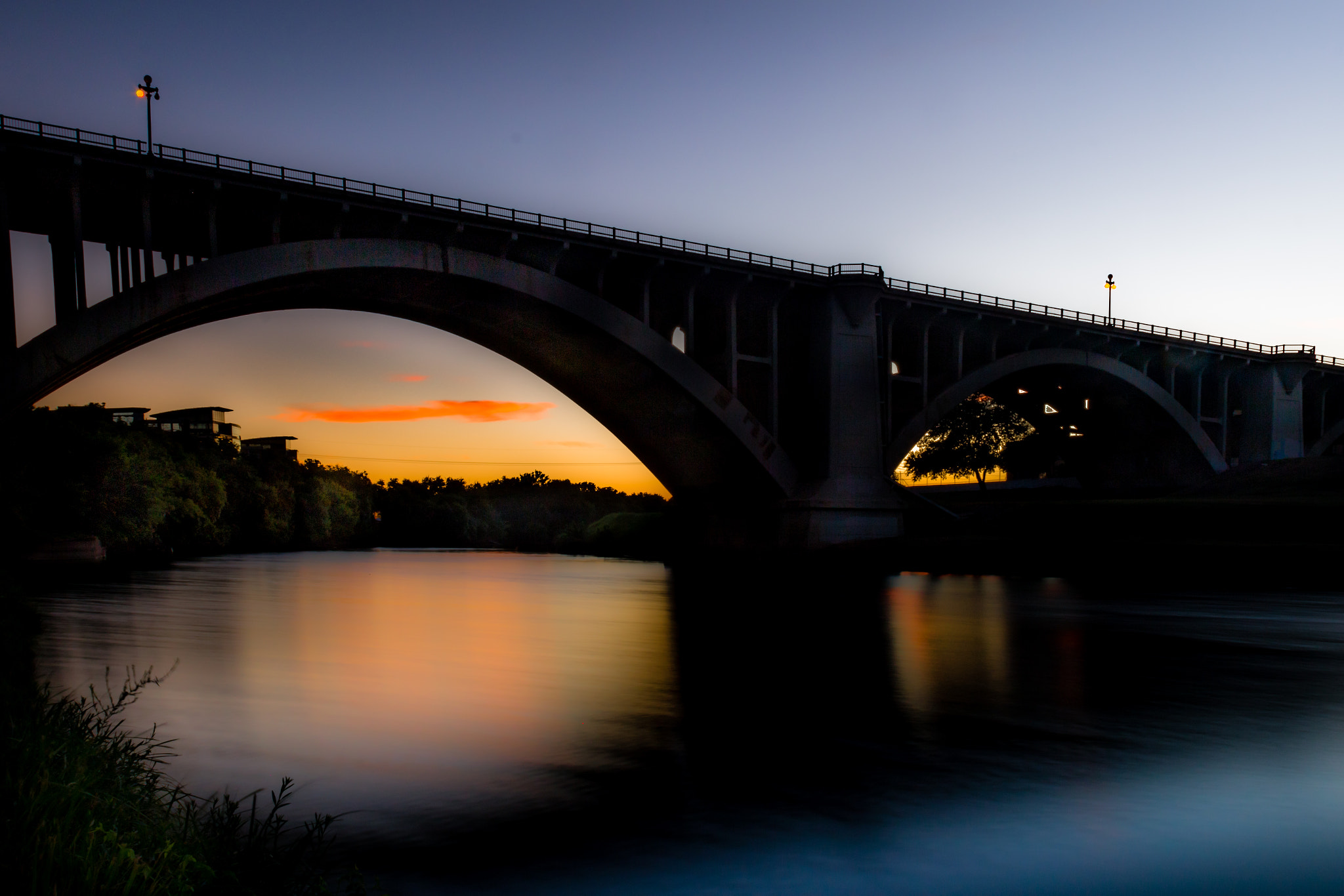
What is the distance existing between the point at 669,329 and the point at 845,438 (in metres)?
12.2

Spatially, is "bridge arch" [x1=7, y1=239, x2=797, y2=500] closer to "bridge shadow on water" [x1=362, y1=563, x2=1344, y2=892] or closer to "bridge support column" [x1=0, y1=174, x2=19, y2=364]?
"bridge support column" [x1=0, y1=174, x2=19, y2=364]

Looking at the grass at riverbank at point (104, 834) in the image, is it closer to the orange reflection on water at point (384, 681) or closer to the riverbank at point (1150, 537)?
the orange reflection on water at point (384, 681)

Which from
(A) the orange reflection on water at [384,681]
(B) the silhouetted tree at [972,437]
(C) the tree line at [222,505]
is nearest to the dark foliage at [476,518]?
(C) the tree line at [222,505]

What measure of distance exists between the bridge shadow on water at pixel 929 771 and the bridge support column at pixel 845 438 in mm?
27484

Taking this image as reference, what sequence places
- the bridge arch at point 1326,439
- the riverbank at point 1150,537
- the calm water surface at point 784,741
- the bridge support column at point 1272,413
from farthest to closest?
the bridge arch at point 1326,439
the bridge support column at point 1272,413
the riverbank at point 1150,537
the calm water surface at point 784,741

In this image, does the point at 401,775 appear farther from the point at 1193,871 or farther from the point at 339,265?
the point at 339,265

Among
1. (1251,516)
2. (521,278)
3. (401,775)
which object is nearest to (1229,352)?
(1251,516)

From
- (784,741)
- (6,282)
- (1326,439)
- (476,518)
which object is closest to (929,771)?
(784,741)

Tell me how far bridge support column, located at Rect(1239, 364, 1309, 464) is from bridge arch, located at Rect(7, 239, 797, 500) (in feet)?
160

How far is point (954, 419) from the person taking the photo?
286 ft

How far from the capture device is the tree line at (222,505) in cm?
5684

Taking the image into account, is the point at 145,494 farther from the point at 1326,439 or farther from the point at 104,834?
the point at 1326,439

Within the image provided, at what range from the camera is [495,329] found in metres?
48.3

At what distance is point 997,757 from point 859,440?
41.7 m
